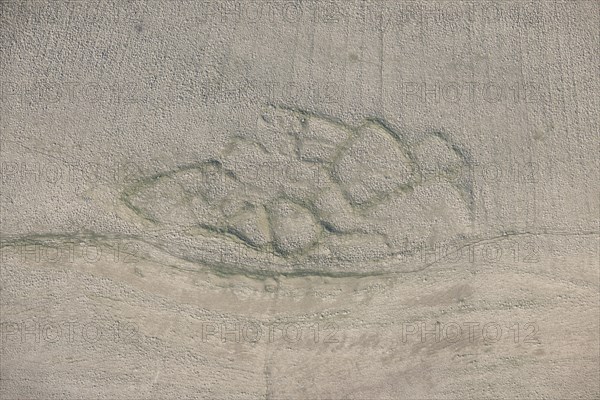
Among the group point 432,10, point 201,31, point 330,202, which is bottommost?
point 330,202

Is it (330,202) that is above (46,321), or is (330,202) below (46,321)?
above

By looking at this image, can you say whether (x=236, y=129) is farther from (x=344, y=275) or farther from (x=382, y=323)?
(x=382, y=323)

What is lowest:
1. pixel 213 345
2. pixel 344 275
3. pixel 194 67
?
pixel 213 345

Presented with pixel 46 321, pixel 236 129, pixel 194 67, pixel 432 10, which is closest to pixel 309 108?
pixel 236 129

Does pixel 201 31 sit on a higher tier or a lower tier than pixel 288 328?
higher

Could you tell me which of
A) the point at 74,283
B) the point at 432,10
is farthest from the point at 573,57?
the point at 74,283

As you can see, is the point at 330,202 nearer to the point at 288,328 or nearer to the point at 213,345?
the point at 288,328
